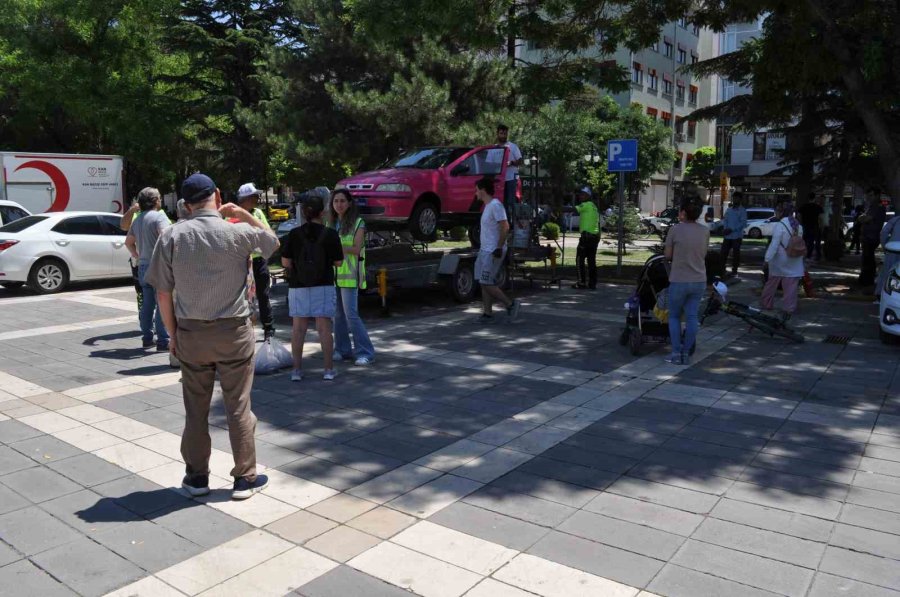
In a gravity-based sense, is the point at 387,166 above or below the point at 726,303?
above

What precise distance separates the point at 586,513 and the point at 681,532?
1.72 feet

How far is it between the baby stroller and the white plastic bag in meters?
3.80

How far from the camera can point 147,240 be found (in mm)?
7988

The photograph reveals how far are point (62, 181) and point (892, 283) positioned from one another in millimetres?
18813

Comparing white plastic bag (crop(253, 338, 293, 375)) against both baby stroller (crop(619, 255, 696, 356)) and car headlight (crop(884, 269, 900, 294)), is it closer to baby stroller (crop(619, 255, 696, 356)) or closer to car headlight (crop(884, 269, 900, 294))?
baby stroller (crop(619, 255, 696, 356))

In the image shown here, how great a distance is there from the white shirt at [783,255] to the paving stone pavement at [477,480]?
2306 millimetres

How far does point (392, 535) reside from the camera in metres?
3.93

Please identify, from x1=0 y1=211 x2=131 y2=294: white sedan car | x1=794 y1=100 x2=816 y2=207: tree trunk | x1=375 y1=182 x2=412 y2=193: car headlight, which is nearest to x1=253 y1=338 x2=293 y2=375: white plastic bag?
x1=375 y1=182 x2=412 y2=193: car headlight

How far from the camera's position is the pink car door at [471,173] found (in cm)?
1225

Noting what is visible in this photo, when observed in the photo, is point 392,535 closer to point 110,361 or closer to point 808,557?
point 808,557

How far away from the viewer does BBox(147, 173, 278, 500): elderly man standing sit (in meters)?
4.16

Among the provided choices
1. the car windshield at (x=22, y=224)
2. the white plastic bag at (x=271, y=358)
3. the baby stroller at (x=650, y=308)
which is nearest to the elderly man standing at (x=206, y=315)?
the white plastic bag at (x=271, y=358)

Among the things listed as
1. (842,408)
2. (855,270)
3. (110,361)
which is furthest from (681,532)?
(855,270)

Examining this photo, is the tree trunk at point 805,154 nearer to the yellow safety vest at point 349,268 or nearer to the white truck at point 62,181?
the yellow safety vest at point 349,268
